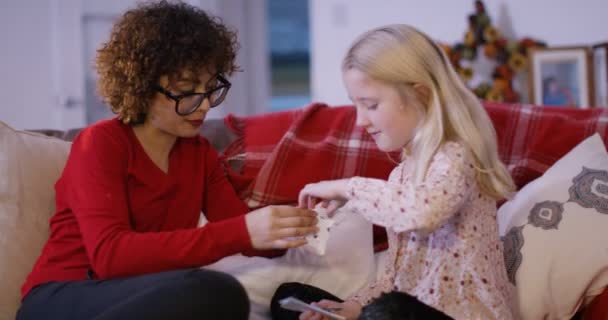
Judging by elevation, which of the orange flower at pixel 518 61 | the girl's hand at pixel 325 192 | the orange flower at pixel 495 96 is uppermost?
the orange flower at pixel 518 61

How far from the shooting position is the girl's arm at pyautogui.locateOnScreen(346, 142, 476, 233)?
124 cm

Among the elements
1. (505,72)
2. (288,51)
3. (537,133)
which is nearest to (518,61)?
(505,72)

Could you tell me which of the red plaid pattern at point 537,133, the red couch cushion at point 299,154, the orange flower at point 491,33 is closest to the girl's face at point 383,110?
the red couch cushion at point 299,154

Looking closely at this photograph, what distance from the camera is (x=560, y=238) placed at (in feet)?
5.42

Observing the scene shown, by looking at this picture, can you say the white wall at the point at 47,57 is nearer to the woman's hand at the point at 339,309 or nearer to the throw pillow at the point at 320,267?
the throw pillow at the point at 320,267

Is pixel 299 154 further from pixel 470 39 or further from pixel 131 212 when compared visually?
pixel 470 39

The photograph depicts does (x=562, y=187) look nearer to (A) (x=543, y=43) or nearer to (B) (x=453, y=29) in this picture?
(A) (x=543, y=43)

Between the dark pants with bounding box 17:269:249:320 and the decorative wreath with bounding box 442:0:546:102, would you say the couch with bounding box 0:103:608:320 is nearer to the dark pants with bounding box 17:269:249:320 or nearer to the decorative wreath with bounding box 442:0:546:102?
the dark pants with bounding box 17:269:249:320

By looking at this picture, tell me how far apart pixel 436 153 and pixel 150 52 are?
0.65 metres

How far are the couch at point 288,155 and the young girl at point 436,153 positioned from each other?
34cm

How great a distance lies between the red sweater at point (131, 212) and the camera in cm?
136

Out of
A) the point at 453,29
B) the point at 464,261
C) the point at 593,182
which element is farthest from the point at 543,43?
the point at 464,261

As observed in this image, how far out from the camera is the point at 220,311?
4.20 feet

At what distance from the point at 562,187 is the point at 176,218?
946 millimetres
